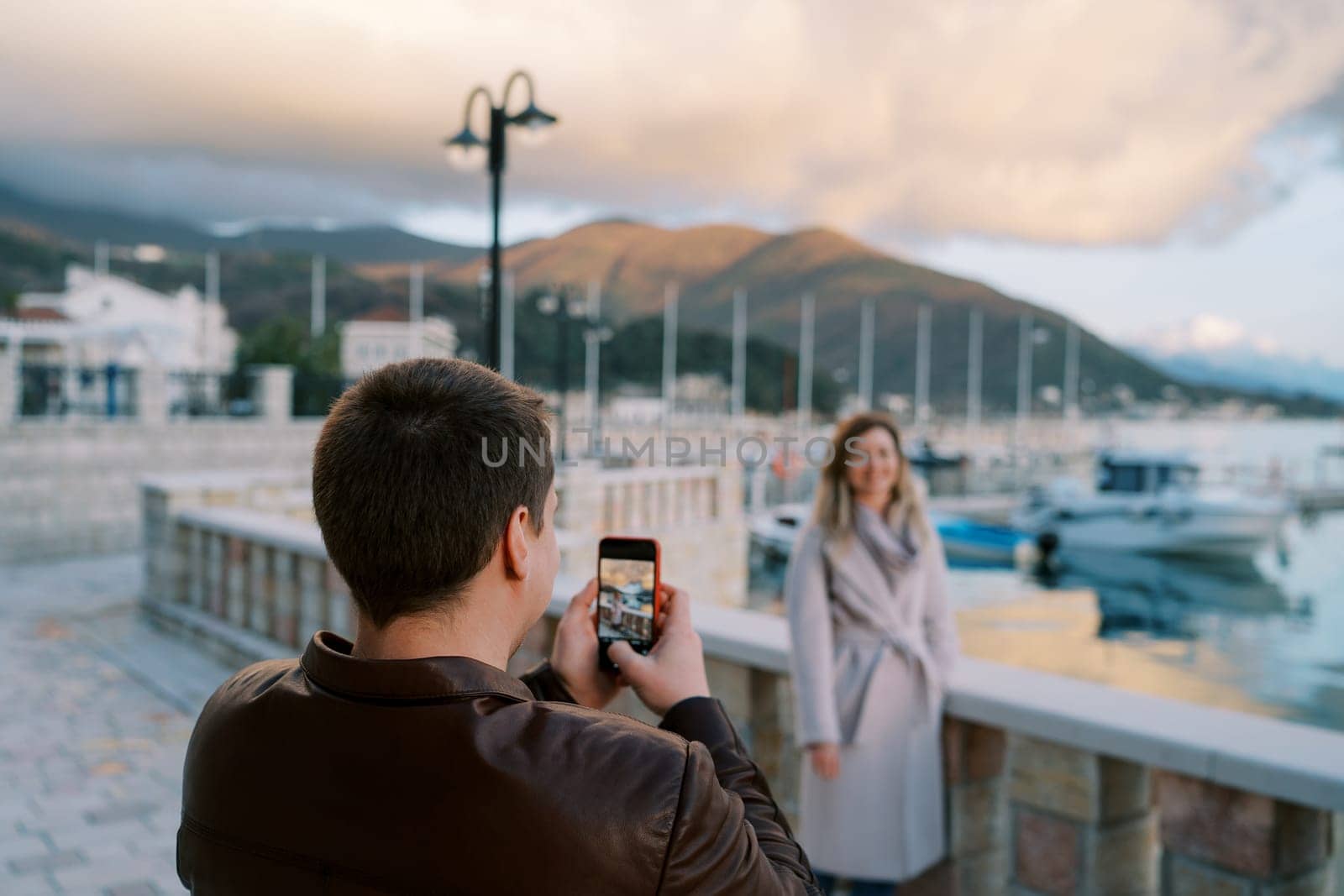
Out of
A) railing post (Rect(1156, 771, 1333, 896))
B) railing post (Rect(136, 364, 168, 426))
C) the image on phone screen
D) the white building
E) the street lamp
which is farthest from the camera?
the white building

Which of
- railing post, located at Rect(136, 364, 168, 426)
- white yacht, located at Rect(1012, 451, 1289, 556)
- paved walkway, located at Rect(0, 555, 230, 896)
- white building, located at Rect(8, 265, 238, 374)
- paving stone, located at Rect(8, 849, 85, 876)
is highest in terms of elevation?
white building, located at Rect(8, 265, 238, 374)

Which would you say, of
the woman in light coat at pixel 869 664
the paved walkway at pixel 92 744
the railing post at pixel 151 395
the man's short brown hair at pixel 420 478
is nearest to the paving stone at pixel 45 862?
the paved walkway at pixel 92 744

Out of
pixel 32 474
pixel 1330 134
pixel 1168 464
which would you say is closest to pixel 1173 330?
pixel 1330 134

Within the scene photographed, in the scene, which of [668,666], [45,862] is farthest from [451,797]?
[45,862]

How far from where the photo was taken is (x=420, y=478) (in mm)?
1000

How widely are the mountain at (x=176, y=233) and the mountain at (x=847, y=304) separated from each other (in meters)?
2.45

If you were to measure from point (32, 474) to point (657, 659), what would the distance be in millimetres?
13236

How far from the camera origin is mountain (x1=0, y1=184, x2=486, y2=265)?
2662 inches

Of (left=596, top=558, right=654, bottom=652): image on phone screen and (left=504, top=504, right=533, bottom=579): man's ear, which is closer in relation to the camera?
(left=504, top=504, right=533, bottom=579): man's ear

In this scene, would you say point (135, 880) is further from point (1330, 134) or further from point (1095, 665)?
point (1330, 134)

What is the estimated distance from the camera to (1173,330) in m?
68.5

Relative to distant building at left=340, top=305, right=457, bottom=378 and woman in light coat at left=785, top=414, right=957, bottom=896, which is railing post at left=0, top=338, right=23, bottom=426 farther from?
distant building at left=340, top=305, right=457, bottom=378

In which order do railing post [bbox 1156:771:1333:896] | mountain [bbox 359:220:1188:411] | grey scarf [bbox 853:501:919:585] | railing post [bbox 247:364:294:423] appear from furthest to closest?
mountain [bbox 359:220:1188:411], railing post [bbox 247:364:294:423], grey scarf [bbox 853:501:919:585], railing post [bbox 1156:771:1333:896]

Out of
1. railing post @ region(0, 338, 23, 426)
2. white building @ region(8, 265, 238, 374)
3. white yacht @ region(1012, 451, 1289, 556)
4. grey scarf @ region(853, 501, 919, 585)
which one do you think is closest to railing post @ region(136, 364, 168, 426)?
white building @ region(8, 265, 238, 374)
